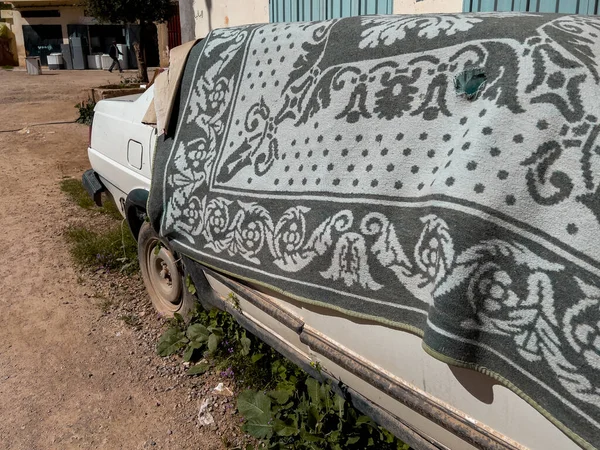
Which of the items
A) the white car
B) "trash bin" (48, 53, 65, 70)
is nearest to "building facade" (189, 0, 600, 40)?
the white car

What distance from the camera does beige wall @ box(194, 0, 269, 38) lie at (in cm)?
764

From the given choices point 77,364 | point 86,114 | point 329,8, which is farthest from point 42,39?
point 77,364

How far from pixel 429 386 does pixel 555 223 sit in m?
0.74

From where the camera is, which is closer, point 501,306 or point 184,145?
point 501,306

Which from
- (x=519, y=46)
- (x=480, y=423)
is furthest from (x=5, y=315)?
(x=519, y=46)

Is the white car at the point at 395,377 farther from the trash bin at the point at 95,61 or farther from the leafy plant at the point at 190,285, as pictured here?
the trash bin at the point at 95,61

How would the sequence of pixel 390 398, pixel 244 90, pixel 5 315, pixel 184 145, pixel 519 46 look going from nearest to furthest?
pixel 519 46
pixel 390 398
pixel 244 90
pixel 184 145
pixel 5 315

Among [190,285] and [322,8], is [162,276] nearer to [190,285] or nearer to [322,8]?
[190,285]

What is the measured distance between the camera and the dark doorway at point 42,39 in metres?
32.5

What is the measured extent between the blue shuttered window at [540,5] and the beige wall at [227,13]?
12.7ft

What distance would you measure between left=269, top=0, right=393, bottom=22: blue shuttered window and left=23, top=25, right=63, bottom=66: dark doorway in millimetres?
30006

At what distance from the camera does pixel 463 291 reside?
1623 mm

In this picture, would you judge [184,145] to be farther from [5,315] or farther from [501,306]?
[5,315]

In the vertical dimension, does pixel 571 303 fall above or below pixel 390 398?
above
